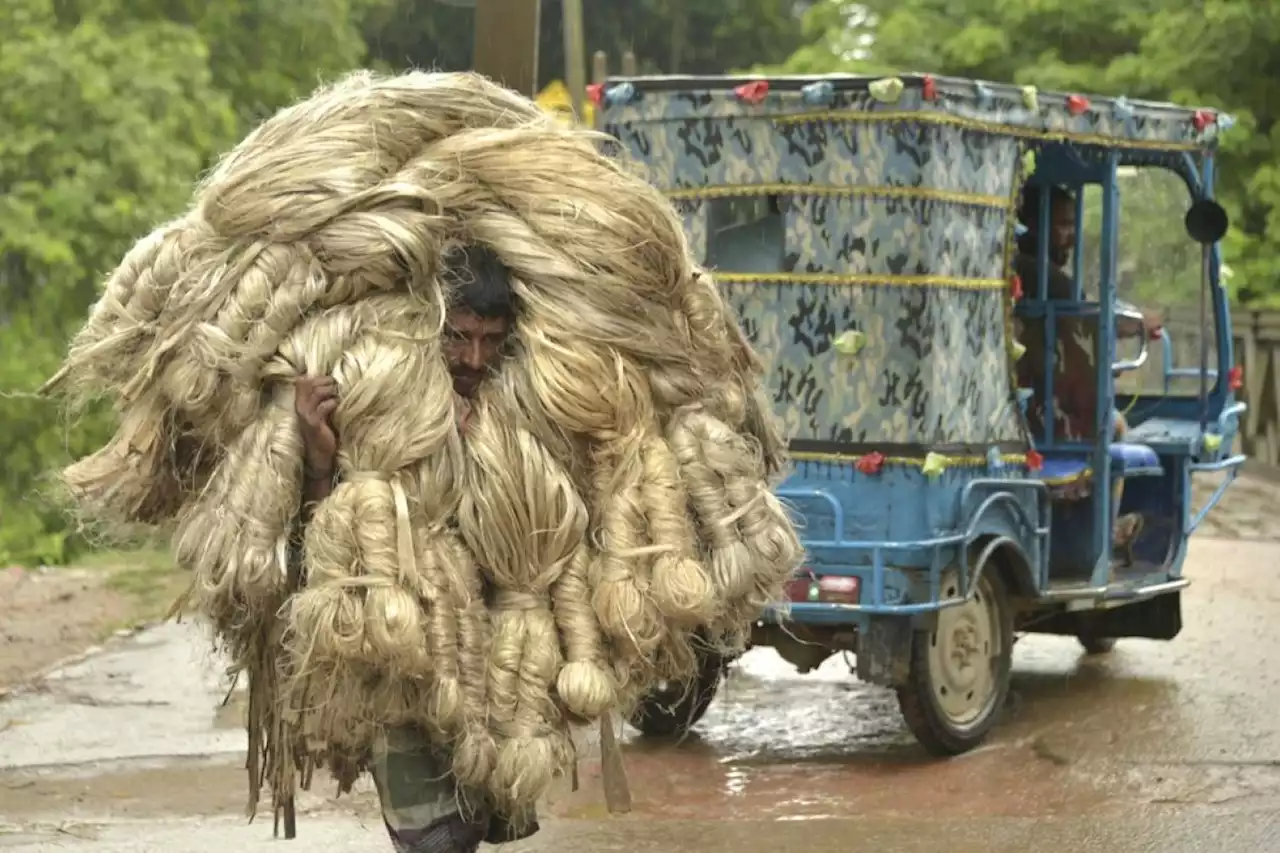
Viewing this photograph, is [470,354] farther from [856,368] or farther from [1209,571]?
[1209,571]

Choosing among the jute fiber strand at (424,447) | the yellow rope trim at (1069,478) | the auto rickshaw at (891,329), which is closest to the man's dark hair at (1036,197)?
the auto rickshaw at (891,329)

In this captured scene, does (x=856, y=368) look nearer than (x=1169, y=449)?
Yes

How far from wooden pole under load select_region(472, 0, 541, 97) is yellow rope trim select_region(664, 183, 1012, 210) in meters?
0.92

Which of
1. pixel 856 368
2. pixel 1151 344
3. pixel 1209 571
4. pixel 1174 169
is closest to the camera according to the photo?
pixel 856 368

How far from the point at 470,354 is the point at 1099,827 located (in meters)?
3.51

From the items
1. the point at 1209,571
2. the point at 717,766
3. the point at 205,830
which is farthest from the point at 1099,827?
the point at 1209,571

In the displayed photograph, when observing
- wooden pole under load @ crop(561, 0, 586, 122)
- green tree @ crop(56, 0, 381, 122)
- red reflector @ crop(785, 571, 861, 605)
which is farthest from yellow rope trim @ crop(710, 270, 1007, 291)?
wooden pole under load @ crop(561, 0, 586, 122)

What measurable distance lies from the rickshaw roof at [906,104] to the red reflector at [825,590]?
1709 millimetres

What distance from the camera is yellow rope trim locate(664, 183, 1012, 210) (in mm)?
6914

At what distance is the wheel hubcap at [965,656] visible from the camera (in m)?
7.25

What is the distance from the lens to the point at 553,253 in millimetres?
3920

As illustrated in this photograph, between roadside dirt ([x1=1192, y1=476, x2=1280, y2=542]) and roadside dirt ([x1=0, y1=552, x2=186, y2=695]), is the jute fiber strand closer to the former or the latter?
roadside dirt ([x1=0, y1=552, x2=186, y2=695])

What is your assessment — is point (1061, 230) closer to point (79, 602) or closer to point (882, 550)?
point (882, 550)

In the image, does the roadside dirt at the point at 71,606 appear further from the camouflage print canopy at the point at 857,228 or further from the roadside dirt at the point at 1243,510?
the roadside dirt at the point at 1243,510
